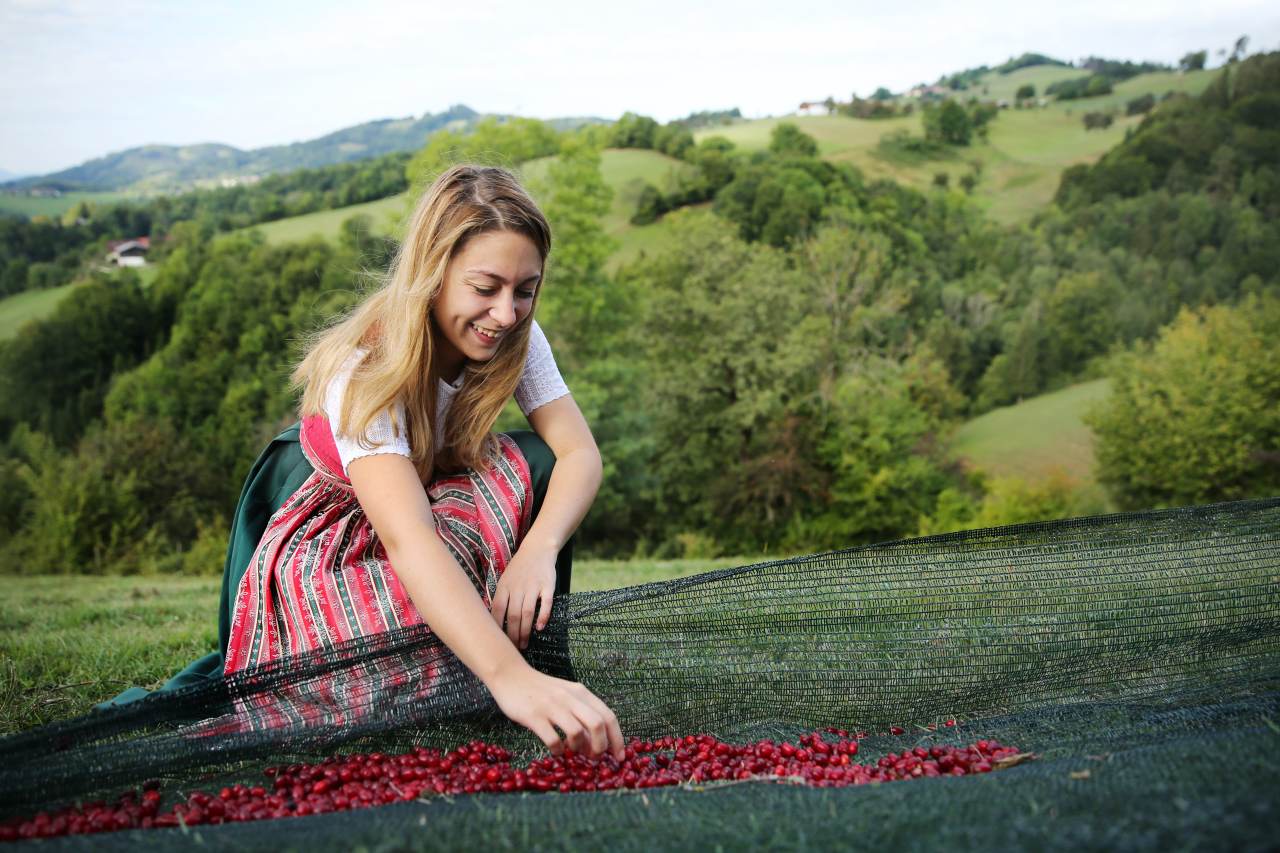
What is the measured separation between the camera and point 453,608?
8.04 ft

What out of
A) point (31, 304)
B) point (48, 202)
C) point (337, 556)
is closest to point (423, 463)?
point (337, 556)

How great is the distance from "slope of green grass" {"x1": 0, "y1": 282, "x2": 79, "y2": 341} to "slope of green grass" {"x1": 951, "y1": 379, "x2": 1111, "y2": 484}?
4009 cm

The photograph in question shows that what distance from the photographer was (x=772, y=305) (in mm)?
31047

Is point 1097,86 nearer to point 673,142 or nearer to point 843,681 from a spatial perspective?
point 673,142

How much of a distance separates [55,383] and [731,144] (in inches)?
1447

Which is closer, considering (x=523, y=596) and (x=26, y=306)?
(x=523, y=596)

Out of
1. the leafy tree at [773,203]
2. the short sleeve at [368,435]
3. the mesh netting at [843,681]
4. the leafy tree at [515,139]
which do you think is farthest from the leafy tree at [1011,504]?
the short sleeve at [368,435]

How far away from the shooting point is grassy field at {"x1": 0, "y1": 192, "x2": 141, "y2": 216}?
5175 centimetres

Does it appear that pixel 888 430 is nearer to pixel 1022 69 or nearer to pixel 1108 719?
pixel 1108 719

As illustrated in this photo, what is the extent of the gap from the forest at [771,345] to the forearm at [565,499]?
18174 millimetres

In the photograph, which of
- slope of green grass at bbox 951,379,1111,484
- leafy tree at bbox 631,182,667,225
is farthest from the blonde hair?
leafy tree at bbox 631,182,667,225

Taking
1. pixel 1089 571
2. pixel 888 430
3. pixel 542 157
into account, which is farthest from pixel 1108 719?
pixel 542 157

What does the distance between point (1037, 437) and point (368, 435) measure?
121 feet

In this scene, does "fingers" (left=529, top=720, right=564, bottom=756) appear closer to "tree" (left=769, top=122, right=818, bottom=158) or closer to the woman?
the woman
